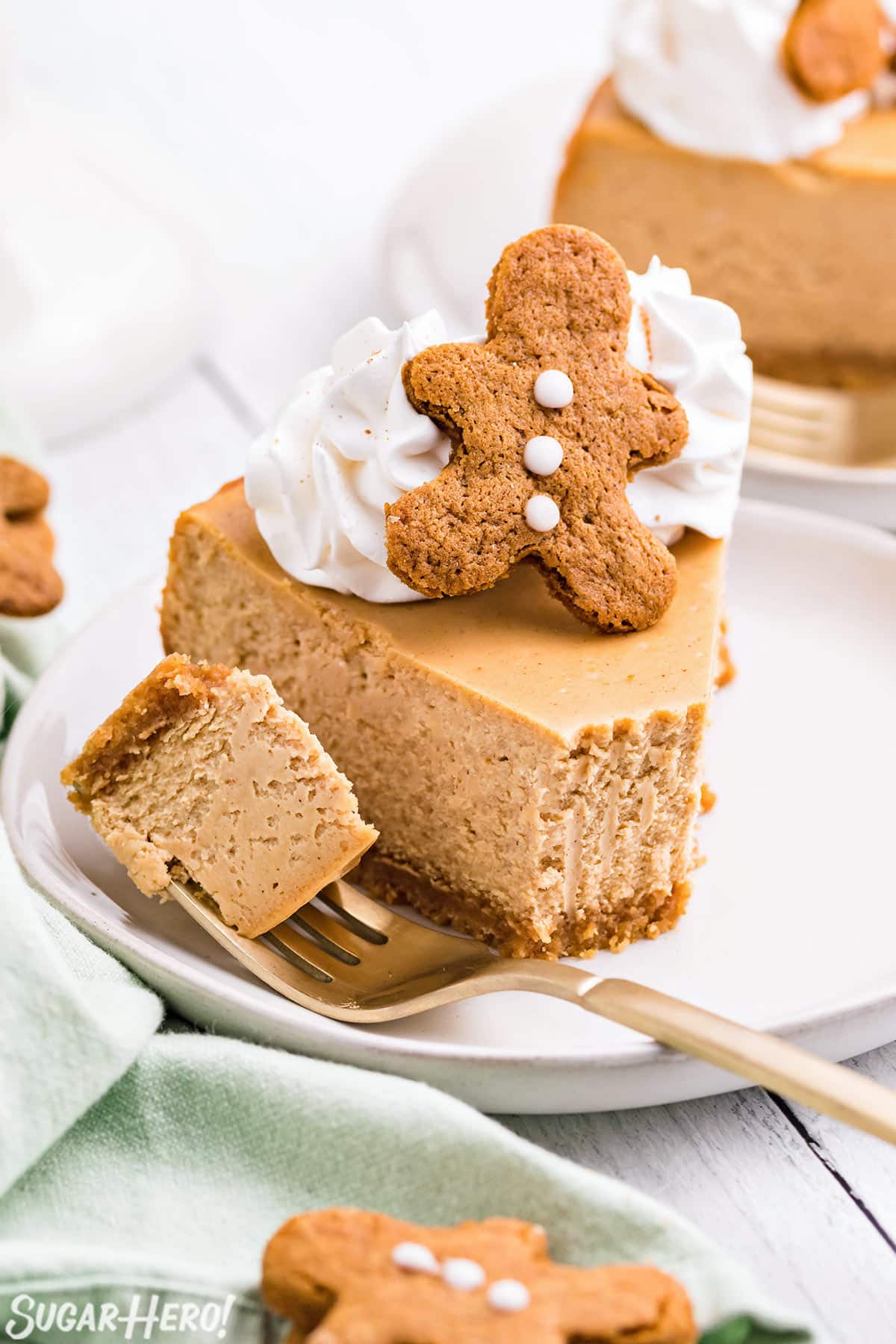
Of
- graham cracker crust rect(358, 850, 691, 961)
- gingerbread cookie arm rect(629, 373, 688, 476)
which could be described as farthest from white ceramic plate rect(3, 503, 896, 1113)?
gingerbread cookie arm rect(629, 373, 688, 476)

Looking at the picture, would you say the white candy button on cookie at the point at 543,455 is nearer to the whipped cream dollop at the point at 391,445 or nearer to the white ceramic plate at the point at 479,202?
the whipped cream dollop at the point at 391,445

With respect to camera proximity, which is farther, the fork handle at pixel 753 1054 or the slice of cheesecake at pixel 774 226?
the slice of cheesecake at pixel 774 226

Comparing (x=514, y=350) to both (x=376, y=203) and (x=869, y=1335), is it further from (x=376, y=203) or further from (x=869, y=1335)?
(x=376, y=203)

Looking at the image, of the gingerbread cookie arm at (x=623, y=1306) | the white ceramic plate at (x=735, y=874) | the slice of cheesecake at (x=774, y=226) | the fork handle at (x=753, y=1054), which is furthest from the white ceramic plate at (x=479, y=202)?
the gingerbread cookie arm at (x=623, y=1306)

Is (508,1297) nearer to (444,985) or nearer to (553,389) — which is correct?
(444,985)

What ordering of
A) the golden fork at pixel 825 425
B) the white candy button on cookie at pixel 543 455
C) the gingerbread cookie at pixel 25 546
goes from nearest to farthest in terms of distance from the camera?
1. the white candy button on cookie at pixel 543 455
2. the gingerbread cookie at pixel 25 546
3. the golden fork at pixel 825 425

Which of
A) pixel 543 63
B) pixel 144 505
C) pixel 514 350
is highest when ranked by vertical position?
pixel 514 350

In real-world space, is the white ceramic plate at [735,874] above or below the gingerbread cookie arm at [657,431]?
below

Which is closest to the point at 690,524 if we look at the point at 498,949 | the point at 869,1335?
the point at 498,949
